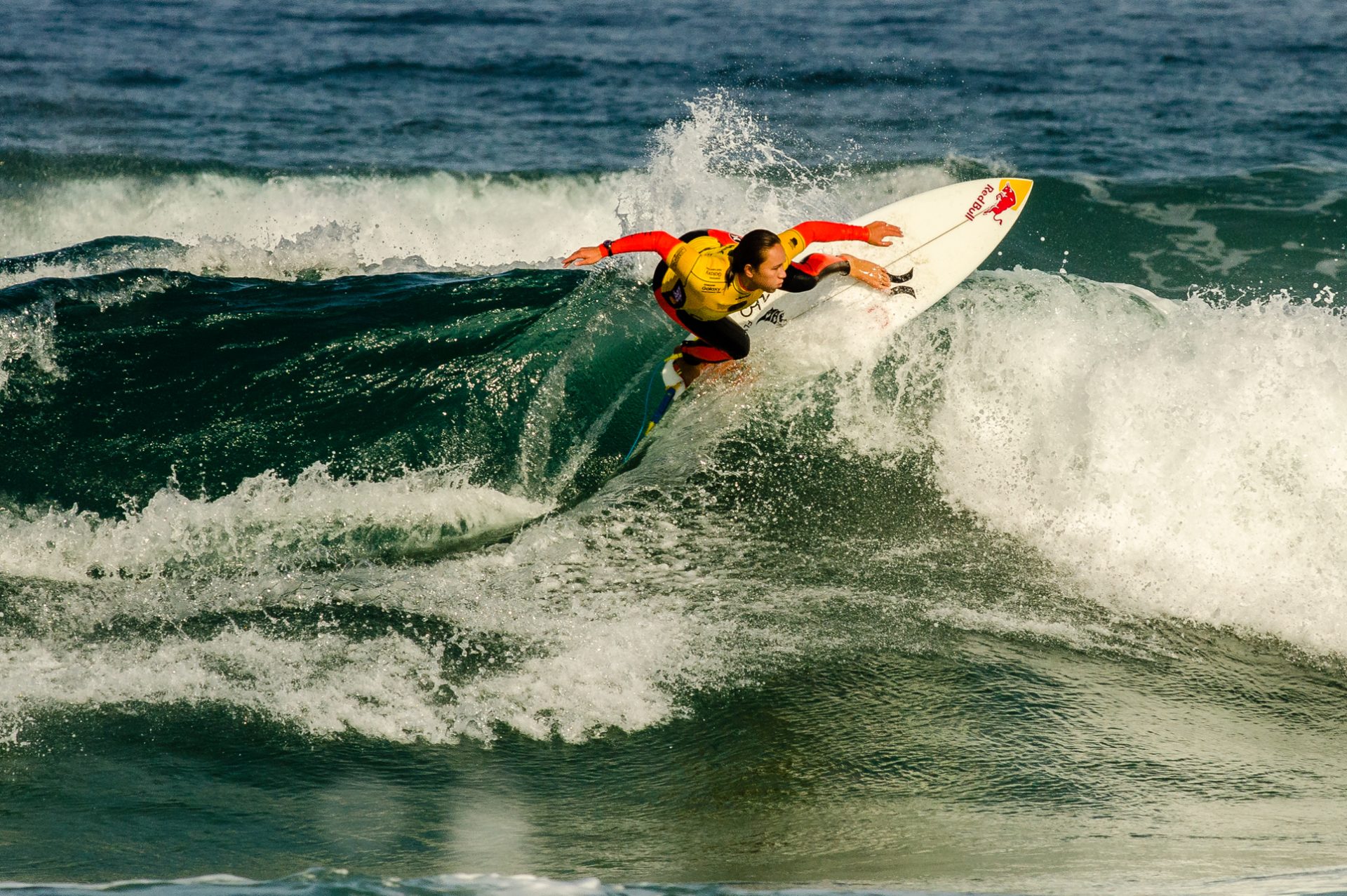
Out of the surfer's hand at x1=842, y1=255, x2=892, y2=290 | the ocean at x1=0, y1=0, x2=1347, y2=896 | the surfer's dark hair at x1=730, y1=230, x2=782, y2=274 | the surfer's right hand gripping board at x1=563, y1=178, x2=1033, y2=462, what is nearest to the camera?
the ocean at x1=0, y1=0, x2=1347, y2=896

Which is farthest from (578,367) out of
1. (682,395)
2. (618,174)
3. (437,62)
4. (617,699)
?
(437,62)

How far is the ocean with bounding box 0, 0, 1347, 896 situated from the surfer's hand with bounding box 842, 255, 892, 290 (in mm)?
339

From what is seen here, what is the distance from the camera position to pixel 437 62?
19.6 metres

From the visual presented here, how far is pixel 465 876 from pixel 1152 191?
1211 centimetres

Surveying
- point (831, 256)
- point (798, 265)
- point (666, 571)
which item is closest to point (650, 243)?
point (798, 265)

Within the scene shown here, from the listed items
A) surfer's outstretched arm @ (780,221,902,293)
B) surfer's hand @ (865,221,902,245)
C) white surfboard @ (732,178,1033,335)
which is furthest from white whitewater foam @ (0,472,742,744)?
surfer's hand @ (865,221,902,245)

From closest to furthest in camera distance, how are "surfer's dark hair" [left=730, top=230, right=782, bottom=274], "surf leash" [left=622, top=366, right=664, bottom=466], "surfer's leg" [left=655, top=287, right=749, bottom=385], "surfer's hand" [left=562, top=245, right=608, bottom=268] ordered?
1. "surfer's dark hair" [left=730, top=230, right=782, bottom=274]
2. "surfer's hand" [left=562, top=245, right=608, bottom=268]
3. "surfer's leg" [left=655, top=287, right=749, bottom=385]
4. "surf leash" [left=622, top=366, right=664, bottom=466]

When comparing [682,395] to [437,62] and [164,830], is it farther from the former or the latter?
[437,62]

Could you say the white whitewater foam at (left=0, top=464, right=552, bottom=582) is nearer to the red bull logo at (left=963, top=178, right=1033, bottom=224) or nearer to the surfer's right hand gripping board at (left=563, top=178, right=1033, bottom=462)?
the surfer's right hand gripping board at (left=563, top=178, right=1033, bottom=462)

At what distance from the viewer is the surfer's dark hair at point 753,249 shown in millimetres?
5919

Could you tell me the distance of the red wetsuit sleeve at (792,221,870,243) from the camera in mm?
6691

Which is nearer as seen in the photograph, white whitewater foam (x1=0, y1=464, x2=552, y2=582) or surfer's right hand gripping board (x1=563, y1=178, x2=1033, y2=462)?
white whitewater foam (x1=0, y1=464, x2=552, y2=582)

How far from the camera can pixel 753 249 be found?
19.5 ft

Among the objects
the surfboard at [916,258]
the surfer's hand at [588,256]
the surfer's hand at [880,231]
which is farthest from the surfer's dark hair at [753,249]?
the surfer's hand at [880,231]
